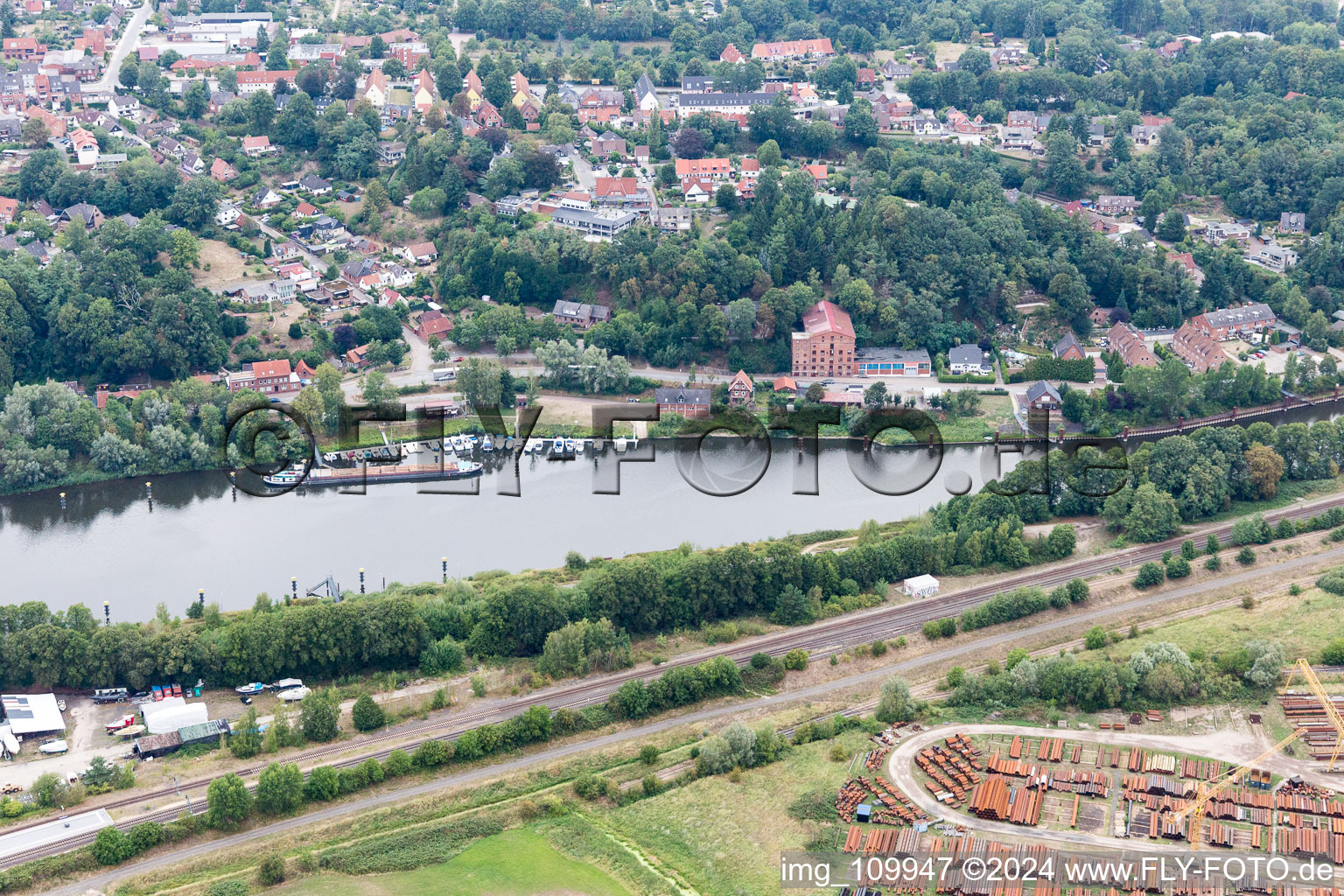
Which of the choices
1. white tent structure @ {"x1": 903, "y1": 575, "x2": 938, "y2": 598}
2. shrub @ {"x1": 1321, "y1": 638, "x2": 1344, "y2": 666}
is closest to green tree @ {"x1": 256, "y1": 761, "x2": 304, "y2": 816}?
white tent structure @ {"x1": 903, "y1": 575, "x2": 938, "y2": 598}

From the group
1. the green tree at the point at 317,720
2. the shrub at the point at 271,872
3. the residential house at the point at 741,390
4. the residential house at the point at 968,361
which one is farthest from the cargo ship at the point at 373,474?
the shrub at the point at 271,872

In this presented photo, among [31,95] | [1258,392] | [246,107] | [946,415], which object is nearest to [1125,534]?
[946,415]

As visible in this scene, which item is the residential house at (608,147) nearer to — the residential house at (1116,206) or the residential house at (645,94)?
the residential house at (645,94)

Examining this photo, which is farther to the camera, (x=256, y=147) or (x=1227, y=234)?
(x=256, y=147)

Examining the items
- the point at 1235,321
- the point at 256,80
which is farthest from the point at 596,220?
the point at 1235,321

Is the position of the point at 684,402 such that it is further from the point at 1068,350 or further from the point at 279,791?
the point at 279,791

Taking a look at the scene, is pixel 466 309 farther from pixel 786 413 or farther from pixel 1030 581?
pixel 1030 581

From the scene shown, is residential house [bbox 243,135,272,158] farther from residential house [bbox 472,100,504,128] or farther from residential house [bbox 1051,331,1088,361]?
residential house [bbox 1051,331,1088,361]
